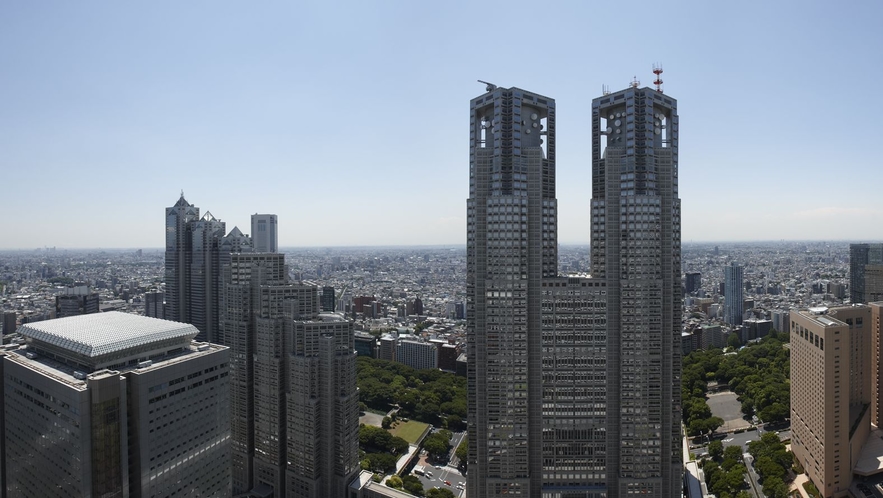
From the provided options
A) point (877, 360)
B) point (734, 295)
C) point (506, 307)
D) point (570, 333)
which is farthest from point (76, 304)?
point (734, 295)


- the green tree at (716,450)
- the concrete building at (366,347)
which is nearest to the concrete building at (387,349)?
the concrete building at (366,347)

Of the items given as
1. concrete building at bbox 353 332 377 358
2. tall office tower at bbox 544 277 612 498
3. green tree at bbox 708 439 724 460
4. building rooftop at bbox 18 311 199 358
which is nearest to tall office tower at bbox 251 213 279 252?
concrete building at bbox 353 332 377 358

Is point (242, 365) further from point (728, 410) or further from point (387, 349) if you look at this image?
point (728, 410)

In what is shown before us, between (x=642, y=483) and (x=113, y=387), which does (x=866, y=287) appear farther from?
(x=113, y=387)

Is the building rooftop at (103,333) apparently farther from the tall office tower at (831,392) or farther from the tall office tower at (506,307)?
the tall office tower at (831,392)

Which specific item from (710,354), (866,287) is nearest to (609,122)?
(710,354)

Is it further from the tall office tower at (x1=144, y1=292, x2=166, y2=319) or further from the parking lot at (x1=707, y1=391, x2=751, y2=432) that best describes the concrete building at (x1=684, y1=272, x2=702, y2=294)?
the tall office tower at (x1=144, y1=292, x2=166, y2=319)
